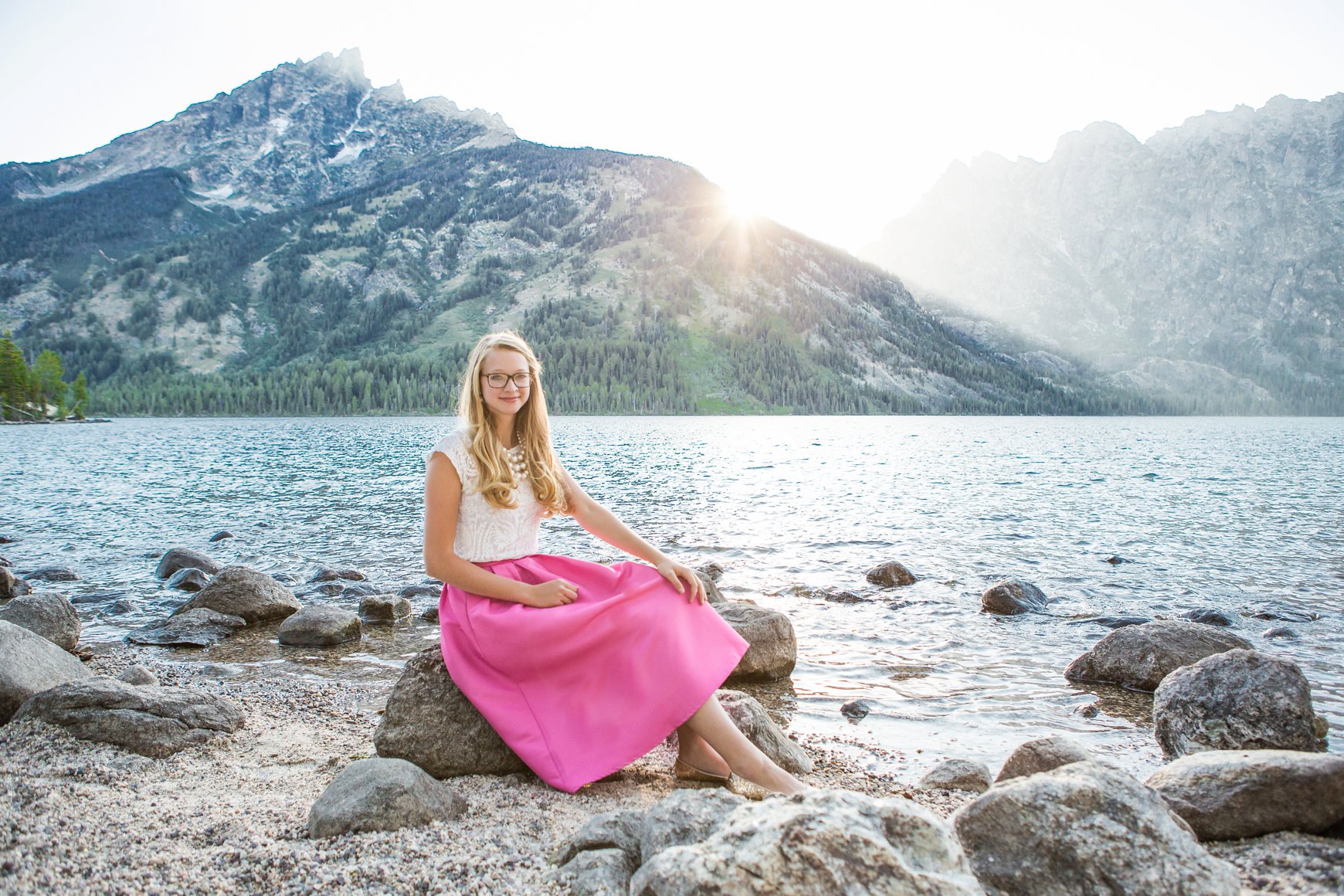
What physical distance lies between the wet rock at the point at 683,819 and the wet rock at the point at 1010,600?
1249 centimetres

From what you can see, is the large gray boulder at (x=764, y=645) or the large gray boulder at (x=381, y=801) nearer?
the large gray boulder at (x=381, y=801)

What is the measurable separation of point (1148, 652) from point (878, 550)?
12.5 m

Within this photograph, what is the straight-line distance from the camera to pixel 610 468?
5544cm

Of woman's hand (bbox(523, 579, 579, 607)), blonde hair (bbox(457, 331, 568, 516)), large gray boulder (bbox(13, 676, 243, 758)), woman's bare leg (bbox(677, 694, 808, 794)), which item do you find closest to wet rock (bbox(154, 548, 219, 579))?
large gray boulder (bbox(13, 676, 243, 758))

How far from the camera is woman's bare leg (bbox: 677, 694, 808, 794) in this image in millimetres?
5586

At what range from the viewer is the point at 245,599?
15.0 meters

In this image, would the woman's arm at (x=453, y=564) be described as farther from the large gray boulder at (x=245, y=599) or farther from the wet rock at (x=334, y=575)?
the wet rock at (x=334, y=575)

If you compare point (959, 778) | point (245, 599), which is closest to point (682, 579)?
point (959, 778)

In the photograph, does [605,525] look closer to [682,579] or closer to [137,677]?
[682,579]

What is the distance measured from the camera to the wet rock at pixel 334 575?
63.0ft

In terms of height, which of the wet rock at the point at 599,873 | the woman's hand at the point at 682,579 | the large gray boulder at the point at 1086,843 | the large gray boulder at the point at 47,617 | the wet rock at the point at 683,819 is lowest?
the large gray boulder at the point at 47,617

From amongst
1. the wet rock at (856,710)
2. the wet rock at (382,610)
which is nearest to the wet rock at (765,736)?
the wet rock at (856,710)

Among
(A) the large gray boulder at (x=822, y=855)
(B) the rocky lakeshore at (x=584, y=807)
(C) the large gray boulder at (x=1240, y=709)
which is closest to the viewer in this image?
(A) the large gray boulder at (x=822, y=855)

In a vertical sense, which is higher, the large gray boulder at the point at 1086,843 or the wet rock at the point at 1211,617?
the large gray boulder at the point at 1086,843
